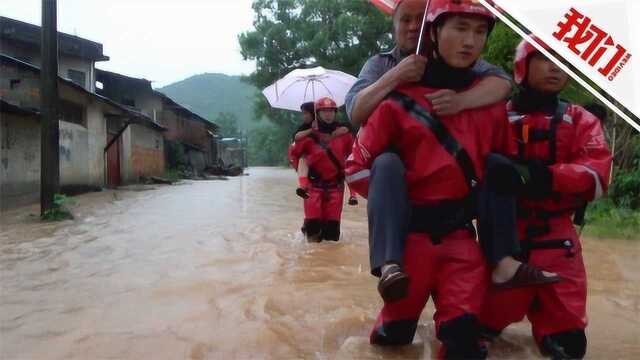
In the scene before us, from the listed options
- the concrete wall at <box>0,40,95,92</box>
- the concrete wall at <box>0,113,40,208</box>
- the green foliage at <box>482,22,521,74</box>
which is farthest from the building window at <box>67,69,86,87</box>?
the green foliage at <box>482,22,521,74</box>

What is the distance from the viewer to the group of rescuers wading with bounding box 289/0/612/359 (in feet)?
8.20

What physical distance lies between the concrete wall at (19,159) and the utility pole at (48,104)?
2.46m

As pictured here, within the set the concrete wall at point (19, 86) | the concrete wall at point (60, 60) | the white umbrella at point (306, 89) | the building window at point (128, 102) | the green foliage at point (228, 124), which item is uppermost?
the green foliage at point (228, 124)

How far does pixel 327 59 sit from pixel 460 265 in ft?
104

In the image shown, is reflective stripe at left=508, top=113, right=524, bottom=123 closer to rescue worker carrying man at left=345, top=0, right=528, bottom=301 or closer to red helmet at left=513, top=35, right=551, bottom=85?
red helmet at left=513, top=35, right=551, bottom=85

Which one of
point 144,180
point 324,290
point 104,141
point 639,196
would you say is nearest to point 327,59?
point 144,180

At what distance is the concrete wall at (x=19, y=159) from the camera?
38.5 feet

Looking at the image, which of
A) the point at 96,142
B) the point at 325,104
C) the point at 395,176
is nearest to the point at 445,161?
the point at 395,176

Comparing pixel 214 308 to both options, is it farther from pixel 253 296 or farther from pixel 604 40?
pixel 604 40

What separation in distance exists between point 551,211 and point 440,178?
0.68 metres

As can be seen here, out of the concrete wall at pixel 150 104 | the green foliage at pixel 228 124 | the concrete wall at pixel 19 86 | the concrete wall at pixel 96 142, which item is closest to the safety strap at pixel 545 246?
the concrete wall at pixel 19 86

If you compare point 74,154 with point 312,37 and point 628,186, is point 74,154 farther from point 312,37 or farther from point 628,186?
point 312,37

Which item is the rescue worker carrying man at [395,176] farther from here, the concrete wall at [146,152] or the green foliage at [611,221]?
the concrete wall at [146,152]

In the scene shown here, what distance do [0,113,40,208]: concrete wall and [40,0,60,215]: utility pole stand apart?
2461 mm
